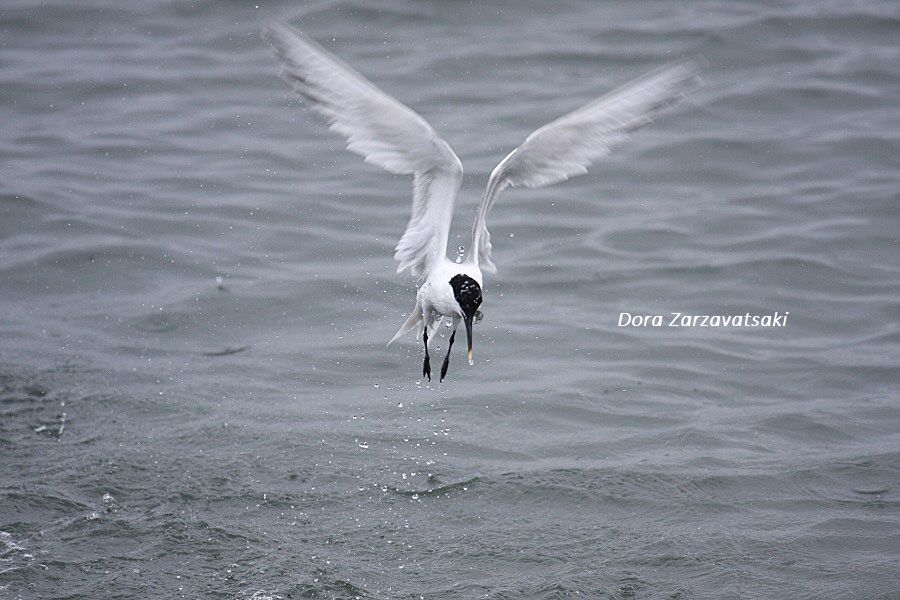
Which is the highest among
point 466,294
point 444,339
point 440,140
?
point 440,140

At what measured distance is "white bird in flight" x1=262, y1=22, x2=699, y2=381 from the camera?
643 cm

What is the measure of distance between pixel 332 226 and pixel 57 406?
3553 mm

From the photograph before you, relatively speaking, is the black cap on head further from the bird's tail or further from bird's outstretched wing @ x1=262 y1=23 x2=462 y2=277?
the bird's tail

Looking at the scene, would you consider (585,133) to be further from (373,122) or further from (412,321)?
(412,321)

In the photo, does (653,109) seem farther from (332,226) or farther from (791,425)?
(332,226)

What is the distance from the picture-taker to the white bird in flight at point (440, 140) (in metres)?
6.43

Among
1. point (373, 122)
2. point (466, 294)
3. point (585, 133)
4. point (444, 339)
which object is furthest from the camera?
point (444, 339)

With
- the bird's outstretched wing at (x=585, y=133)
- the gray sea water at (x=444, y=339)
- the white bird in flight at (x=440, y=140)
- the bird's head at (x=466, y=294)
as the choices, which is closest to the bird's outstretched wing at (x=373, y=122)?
the white bird in flight at (x=440, y=140)

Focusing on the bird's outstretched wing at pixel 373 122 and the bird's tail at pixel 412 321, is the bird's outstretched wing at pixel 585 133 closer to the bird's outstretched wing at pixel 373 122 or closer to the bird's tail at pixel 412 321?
the bird's outstretched wing at pixel 373 122

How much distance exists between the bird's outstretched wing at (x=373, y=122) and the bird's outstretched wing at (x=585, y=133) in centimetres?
27

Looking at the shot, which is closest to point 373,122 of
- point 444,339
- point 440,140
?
point 440,140

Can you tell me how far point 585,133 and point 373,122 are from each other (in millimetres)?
1178

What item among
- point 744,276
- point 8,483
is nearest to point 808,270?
point 744,276

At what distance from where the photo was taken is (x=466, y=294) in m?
6.46
